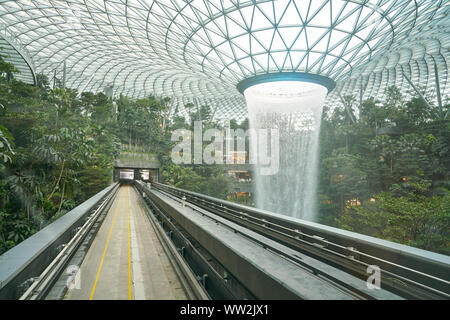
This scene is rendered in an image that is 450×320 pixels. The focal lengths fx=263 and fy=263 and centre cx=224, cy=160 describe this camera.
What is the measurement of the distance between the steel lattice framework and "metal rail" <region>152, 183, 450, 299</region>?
25.0 meters

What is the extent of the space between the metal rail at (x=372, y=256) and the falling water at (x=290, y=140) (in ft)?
103

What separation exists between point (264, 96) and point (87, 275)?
1410 inches

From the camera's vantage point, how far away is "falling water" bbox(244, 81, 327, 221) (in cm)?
3731

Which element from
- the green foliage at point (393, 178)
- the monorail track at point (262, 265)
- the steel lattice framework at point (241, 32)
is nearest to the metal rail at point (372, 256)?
the monorail track at point (262, 265)

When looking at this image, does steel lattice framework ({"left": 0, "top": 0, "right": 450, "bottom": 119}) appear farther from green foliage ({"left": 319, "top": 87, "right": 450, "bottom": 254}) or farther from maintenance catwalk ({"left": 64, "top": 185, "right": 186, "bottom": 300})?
maintenance catwalk ({"left": 64, "top": 185, "right": 186, "bottom": 300})

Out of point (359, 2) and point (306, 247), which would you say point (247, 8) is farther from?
point (306, 247)

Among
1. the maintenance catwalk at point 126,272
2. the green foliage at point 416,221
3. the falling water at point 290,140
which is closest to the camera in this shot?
the maintenance catwalk at point 126,272

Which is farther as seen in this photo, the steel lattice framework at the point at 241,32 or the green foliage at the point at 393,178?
the steel lattice framework at the point at 241,32

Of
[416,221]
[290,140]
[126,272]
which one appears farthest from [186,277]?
[290,140]

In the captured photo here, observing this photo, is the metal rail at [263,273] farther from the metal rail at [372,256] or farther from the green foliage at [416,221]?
the green foliage at [416,221]

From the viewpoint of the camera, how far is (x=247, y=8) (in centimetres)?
2561

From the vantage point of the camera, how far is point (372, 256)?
355 centimetres

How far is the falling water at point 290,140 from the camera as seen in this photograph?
3731cm
